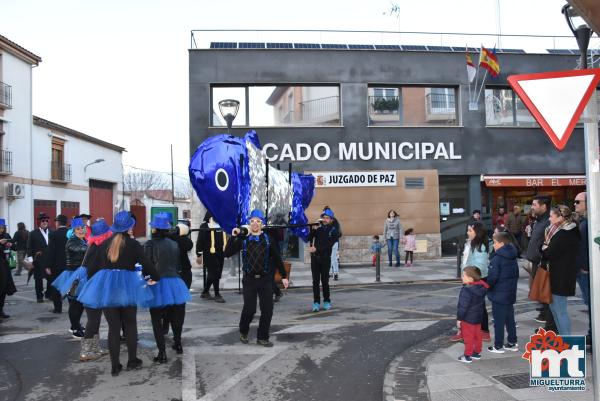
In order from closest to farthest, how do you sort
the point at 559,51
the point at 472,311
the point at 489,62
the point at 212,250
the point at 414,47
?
the point at 472,311 < the point at 212,250 < the point at 489,62 < the point at 414,47 < the point at 559,51

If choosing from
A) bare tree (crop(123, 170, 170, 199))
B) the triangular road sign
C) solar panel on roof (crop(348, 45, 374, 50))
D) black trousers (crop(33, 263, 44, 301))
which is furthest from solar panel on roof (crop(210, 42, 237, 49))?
bare tree (crop(123, 170, 170, 199))

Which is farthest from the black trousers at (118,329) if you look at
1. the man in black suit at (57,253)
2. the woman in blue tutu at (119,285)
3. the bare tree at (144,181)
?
the bare tree at (144,181)

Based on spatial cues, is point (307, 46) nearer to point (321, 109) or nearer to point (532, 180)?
point (321, 109)

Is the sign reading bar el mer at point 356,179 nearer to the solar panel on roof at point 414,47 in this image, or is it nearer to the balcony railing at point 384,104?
the balcony railing at point 384,104

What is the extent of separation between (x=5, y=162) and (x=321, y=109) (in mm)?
14937

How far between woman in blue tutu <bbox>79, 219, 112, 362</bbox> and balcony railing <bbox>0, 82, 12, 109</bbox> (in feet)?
64.0

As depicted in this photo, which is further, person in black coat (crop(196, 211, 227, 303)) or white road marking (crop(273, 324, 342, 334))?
person in black coat (crop(196, 211, 227, 303))

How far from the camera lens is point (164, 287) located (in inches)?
216

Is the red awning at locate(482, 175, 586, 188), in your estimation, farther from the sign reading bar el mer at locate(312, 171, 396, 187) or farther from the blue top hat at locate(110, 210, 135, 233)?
the blue top hat at locate(110, 210, 135, 233)

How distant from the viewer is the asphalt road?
462 cm

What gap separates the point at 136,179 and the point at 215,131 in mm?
58135

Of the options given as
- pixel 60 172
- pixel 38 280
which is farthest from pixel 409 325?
pixel 60 172

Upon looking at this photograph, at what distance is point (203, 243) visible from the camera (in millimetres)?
9195

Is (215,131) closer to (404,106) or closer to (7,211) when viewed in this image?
(404,106)
